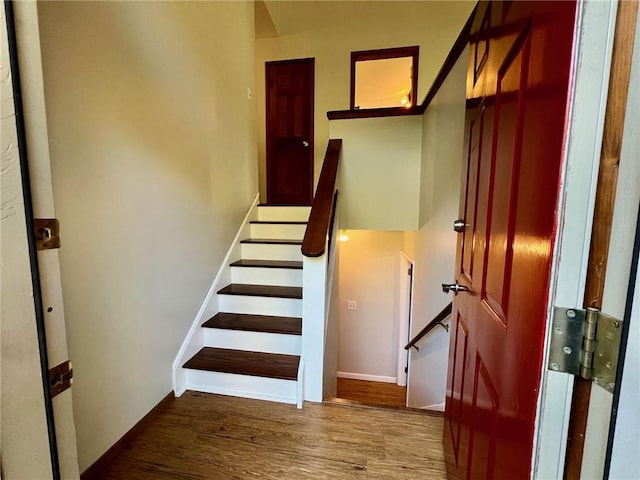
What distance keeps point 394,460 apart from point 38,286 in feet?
5.26

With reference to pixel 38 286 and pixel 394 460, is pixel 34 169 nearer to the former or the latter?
pixel 38 286

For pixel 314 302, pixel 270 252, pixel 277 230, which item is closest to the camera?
pixel 314 302

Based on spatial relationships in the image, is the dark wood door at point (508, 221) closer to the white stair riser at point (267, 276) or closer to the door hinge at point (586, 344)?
the door hinge at point (586, 344)

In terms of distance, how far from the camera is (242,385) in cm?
193

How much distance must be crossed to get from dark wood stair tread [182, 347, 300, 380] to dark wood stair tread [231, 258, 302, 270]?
2.48 ft

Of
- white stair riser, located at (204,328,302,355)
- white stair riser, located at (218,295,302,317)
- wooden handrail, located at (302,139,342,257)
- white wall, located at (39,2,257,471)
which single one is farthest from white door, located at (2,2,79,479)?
white stair riser, located at (218,295,302,317)

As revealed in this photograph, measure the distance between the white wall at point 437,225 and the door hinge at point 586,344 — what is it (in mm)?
1335

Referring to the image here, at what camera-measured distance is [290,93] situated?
445cm

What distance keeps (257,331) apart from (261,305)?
280 millimetres

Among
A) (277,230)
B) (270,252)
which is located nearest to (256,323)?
(270,252)

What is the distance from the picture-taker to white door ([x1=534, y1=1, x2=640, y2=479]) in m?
0.40

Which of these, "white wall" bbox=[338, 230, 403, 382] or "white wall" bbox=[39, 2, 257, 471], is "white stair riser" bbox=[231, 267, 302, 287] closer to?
"white wall" bbox=[39, 2, 257, 471]

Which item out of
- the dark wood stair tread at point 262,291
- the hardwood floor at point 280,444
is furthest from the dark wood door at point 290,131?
the hardwood floor at point 280,444

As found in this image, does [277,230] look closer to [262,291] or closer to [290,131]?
[262,291]
